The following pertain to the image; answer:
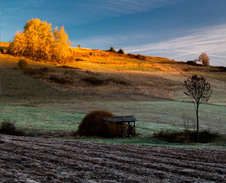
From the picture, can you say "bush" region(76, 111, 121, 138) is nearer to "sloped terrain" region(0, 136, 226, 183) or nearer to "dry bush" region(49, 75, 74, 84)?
"sloped terrain" region(0, 136, 226, 183)

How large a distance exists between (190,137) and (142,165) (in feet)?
34.9

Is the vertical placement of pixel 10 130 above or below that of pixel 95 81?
below

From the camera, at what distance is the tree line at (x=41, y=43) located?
8119cm

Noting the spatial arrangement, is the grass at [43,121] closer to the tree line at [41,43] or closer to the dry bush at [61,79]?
the dry bush at [61,79]

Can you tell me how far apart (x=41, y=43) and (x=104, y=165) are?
256 ft

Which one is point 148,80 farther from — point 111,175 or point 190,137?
point 111,175

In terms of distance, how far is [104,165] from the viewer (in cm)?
824

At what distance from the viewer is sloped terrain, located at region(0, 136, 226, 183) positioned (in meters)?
7.08

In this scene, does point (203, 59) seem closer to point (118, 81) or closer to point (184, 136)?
point (118, 81)

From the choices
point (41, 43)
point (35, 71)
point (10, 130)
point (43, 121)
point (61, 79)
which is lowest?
point (43, 121)

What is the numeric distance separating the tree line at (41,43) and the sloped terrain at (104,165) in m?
73.3

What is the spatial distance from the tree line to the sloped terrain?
73.3m

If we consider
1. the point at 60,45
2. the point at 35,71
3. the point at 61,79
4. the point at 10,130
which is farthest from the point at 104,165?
the point at 60,45

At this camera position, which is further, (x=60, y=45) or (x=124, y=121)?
(x=60, y=45)
